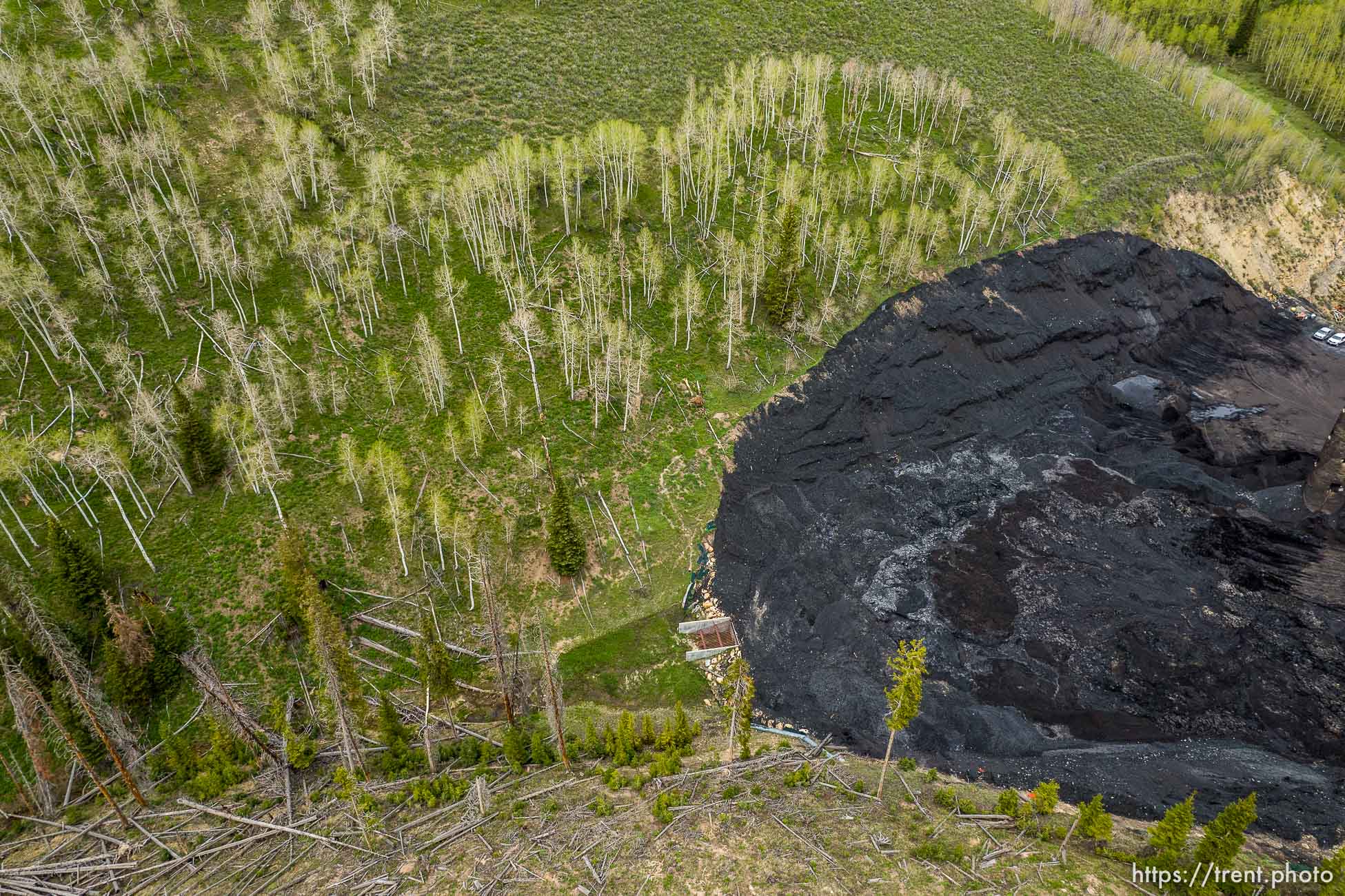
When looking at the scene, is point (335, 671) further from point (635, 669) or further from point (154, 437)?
point (154, 437)

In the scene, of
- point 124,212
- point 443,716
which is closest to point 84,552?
point 443,716

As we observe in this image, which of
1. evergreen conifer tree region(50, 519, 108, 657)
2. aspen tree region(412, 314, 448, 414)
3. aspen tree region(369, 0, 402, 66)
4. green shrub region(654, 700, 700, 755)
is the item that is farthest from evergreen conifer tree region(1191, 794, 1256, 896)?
aspen tree region(369, 0, 402, 66)

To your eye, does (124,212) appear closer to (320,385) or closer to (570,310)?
(320,385)

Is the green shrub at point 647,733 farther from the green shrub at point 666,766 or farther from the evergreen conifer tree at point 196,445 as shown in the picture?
the evergreen conifer tree at point 196,445

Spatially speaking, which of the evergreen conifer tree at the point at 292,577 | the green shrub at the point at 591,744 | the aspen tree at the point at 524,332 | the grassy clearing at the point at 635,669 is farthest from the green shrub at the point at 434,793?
the aspen tree at the point at 524,332

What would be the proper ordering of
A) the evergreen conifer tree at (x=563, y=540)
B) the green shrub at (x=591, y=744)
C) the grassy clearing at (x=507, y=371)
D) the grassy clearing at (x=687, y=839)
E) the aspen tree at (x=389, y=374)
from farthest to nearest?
the aspen tree at (x=389, y=374) < the evergreen conifer tree at (x=563, y=540) < the grassy clearing at (x=507, y=371) < the green shrub at (x=591, y=744) < the grassy clearing at (x=687, y=839)
